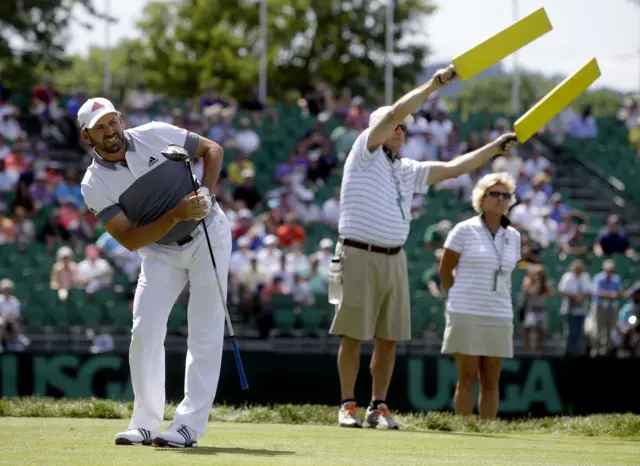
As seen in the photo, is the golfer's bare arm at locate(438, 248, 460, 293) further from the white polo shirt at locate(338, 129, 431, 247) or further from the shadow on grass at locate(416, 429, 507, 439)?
the shadow on grass at locate(416, 429, 507, 439)

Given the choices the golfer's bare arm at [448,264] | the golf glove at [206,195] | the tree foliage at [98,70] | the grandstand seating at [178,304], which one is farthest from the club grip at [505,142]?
the tree foliage at [98,70]

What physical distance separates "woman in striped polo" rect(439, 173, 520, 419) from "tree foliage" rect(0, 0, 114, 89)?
82.6 feet

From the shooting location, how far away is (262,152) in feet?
71.5

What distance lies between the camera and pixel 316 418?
8.68 metres

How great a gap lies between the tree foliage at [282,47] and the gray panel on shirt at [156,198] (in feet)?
121

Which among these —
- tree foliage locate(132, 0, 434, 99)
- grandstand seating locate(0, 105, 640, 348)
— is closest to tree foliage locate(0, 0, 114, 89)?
tree foliage locate(132, 0, 434, 99)

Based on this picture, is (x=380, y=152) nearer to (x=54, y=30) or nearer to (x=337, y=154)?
(x=337, y=154)

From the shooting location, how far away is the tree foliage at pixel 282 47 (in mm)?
44562

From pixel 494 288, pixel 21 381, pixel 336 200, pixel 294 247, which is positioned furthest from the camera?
pixel 336 200

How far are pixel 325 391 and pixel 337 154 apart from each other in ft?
27.1

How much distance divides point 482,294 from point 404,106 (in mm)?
2213

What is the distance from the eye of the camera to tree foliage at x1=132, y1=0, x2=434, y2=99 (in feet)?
146

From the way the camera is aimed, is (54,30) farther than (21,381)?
Yes

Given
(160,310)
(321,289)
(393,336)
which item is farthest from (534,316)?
(160,310)
